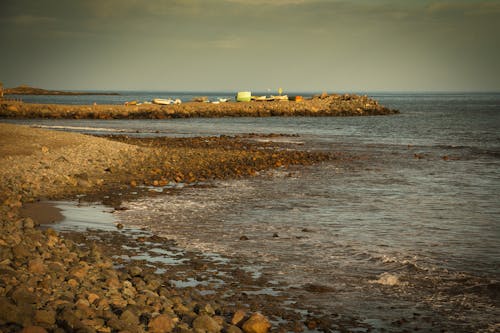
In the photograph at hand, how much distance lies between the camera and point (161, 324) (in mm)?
6797

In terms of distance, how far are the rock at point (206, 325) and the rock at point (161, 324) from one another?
0.30 meters

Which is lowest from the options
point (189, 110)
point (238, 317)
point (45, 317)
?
point (238, 317)

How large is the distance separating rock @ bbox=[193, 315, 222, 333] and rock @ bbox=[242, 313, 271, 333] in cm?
34

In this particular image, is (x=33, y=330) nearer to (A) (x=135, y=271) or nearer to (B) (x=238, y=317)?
(B) (x=238, y=317)

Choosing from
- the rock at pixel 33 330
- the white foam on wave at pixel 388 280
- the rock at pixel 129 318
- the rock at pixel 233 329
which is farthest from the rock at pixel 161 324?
the white foam on wave at pixel 388 280

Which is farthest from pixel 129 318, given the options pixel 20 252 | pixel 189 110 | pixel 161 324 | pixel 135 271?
pixel 189 110

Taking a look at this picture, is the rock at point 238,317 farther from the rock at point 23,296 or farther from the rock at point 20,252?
the rock at point 20,252

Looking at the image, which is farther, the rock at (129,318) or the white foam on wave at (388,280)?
the white foam on wave at (388,280)

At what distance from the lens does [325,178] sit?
70.0 ft

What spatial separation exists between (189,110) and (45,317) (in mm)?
68414

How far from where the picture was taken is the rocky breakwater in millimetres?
68056

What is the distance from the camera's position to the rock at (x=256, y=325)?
23.2 feet

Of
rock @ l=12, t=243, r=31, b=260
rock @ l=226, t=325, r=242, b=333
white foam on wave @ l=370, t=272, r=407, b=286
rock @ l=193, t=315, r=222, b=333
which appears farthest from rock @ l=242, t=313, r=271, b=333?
rock @ l=12, t=243, r=31, b=260

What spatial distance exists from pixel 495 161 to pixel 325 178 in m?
12.2
